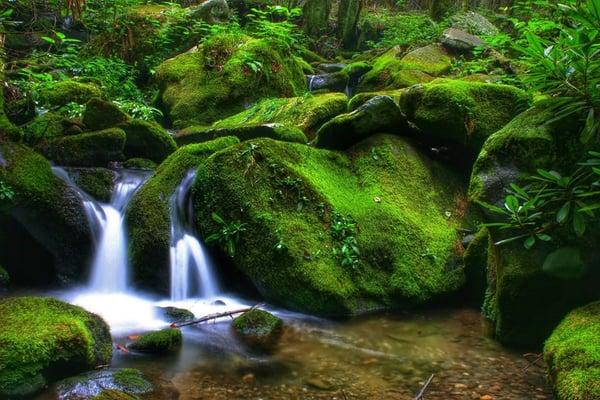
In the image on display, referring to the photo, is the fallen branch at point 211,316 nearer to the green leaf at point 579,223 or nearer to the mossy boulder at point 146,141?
the green leaf at point 579,223

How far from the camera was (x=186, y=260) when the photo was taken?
5918mm

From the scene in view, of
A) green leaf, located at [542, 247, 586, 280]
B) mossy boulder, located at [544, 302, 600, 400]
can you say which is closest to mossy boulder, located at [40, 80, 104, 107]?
green leaf, located at [542, 247, 586, 280]

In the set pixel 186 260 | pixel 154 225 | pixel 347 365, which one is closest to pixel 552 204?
pixel 347 365

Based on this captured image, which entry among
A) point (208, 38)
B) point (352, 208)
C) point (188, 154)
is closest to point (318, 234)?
point (352, 208)

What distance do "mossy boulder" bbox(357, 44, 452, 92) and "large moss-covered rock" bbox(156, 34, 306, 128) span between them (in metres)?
1.68

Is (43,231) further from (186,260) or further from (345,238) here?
(345,238)

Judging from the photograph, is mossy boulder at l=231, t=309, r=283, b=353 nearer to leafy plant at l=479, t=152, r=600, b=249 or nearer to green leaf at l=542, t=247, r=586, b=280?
leafy plant at l=479, t=152, r=600, b=249

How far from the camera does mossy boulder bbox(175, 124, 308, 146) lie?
7.30m

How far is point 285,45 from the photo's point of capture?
37.5 feet

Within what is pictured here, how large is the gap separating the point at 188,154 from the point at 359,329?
3177 millimetres

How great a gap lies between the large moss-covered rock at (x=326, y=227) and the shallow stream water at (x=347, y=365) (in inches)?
17.7

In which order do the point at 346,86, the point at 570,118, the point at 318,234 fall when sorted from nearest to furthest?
1. the point at 570,118
2. the point at 318,234
3. the point at 346,86

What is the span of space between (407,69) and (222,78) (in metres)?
3.95

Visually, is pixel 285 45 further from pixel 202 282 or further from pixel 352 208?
pixel 202 282
